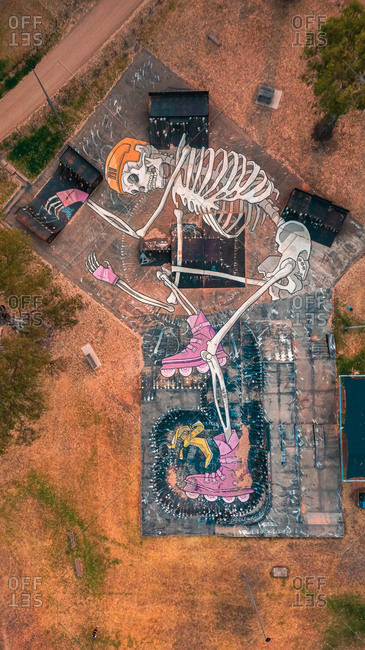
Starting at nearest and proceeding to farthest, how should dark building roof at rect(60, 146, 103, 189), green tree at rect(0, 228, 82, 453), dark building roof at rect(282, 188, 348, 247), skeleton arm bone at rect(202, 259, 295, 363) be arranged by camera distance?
green tree at rect(0, 228, 82, 453) → dark building roof at rect(282, 188, 348, 247) → dark building roof at rect(60, 146, 103, 189) → skeleton arm bone at rect(202, 259, 295, 363)

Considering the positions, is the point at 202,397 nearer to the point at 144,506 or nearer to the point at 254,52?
the point at 144,506

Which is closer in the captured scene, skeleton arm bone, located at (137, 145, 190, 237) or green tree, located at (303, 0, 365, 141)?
green tree, located at (303, 0, 365, 141)

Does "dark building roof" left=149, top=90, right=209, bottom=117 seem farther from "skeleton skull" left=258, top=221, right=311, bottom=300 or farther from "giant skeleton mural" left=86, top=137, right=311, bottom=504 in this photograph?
"skeleton skull" left=258, top=221, right=311, bottom=300

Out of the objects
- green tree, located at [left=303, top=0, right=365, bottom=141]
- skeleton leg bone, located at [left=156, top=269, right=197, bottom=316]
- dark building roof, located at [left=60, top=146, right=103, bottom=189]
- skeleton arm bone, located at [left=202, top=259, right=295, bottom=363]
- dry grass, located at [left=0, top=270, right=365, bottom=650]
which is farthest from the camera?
skeleton leg bone, located at [left=156, top=269, right=197, bottom=316]

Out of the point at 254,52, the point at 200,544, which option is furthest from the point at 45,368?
the point at 254,52

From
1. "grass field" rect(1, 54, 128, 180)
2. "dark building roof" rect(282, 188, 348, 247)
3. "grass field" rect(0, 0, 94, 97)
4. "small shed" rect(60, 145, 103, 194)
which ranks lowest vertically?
"dark building roof" rect(282, 188, 348, 247)

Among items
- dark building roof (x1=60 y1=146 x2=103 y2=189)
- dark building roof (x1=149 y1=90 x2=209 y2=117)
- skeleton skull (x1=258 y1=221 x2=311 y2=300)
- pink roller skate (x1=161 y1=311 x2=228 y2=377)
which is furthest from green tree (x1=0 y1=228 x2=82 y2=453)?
skeleton skull (x1=258 y1=221 x2=311 y2=300)

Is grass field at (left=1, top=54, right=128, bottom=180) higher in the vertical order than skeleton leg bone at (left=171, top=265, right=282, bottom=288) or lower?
higher
